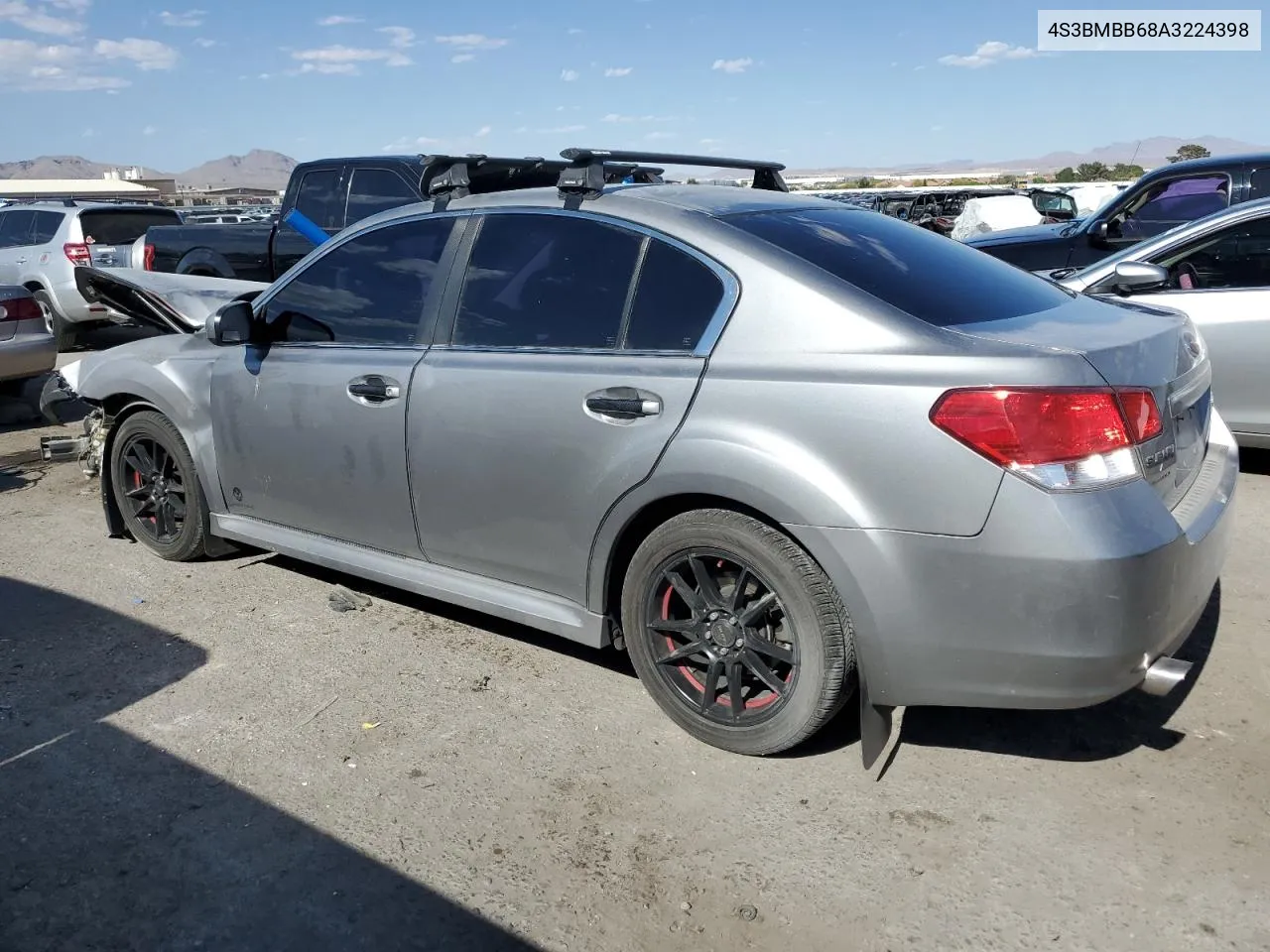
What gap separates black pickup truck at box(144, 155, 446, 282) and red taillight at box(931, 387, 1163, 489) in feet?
21.8

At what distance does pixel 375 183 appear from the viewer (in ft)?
31.2

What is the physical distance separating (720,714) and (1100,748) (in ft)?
3.86

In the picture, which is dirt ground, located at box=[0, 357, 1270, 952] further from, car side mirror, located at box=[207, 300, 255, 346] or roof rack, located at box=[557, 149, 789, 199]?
roof rack, located at box=[557, 149, 789, 199]

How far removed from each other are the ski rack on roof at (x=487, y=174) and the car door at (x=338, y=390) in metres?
0.18

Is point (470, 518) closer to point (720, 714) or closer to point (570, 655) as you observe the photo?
point (570, 655)

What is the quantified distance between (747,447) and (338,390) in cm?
182

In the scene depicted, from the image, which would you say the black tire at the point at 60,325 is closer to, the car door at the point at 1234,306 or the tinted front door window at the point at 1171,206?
the tinted front door window at the point at 1171,206

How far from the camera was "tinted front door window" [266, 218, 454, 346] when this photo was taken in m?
4.04

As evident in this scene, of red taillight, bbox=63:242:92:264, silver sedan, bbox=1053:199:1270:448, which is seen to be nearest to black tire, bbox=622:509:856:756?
silver sedan, bbox=1053:199:1270:448

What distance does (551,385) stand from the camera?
352cm

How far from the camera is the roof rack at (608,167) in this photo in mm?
3709

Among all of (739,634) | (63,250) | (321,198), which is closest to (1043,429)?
(739,634)

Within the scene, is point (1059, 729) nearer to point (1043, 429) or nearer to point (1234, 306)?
point (1043, 429)

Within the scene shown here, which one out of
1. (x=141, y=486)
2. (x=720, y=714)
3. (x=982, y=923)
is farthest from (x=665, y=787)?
A: (x=141, y=486)
